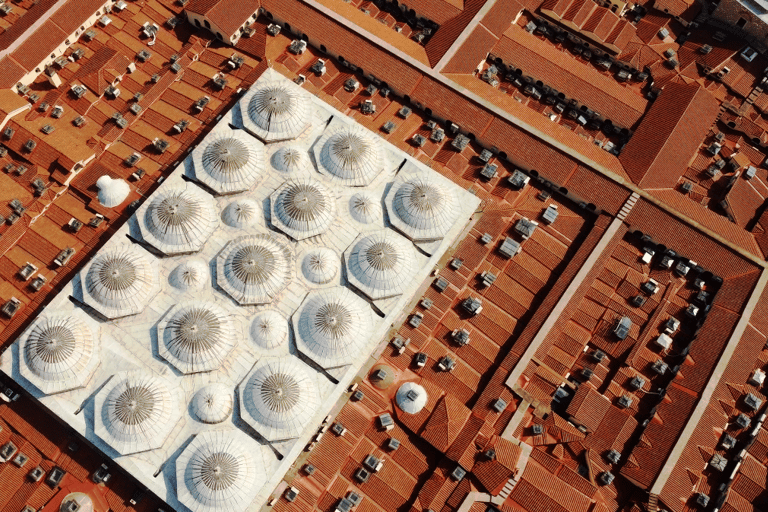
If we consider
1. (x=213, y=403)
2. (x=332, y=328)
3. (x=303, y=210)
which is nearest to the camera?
(x=213, y=403)

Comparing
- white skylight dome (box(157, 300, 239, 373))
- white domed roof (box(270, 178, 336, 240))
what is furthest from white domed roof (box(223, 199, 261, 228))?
white skylight dome (box(157, 300, 239, 373))

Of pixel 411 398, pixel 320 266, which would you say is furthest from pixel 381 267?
pixel 411 398

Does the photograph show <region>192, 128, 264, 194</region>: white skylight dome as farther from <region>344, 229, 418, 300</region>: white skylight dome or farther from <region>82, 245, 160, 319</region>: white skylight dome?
<region>344, 229, 418, 300</region>: white skylight dome

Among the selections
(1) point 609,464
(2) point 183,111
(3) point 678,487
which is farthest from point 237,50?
(3) point 678,487

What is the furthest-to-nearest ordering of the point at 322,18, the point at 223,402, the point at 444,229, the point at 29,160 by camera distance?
1. the point at 322,18
2. the point at 29,160
3. the point at 444,229
4. the point at 223,402

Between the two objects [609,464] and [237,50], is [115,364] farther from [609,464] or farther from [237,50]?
[609,464]

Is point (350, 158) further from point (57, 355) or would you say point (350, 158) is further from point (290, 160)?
point (57, 355)
